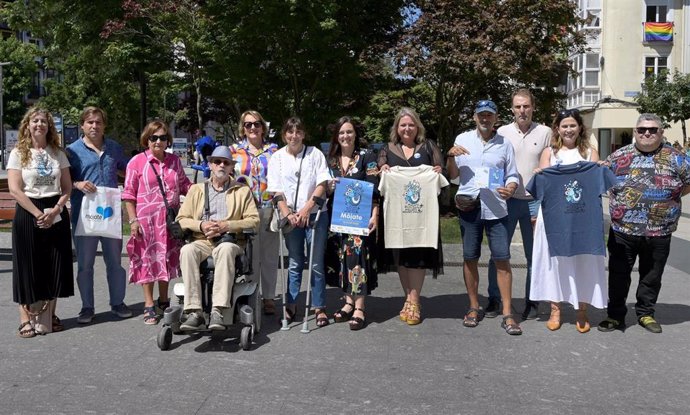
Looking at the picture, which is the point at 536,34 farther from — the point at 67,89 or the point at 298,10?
the point at 67,89

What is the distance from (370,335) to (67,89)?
3662 cm

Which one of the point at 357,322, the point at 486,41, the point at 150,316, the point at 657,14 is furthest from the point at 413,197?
the point at 657,14

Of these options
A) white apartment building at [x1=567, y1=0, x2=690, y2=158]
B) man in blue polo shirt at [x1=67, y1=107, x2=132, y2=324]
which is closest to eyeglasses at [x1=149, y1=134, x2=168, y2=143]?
man in blue polo shirt at [x1=67, y1=107, x2=132, y2=324]

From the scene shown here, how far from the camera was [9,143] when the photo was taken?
127 ft

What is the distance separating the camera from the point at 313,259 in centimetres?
Answer: 682

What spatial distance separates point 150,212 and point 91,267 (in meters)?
0.82

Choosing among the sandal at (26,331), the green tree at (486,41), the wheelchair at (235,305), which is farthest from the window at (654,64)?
the sandal at (26,331)

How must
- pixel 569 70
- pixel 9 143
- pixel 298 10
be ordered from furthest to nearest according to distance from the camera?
pixel 9 143, pixel 569 70, pixel 298 10

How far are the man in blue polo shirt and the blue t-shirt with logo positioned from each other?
398cm

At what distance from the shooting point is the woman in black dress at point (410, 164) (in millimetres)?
6695

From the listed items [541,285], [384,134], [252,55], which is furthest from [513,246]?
[384,134]

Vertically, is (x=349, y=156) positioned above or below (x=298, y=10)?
below

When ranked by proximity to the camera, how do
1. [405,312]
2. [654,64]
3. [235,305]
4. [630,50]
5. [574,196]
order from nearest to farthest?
1. [235,305]
2. [574,196]
3. [405,312]
4. [630,50]
5. [654,64]

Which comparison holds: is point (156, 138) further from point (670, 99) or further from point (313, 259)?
point (670, 99)
